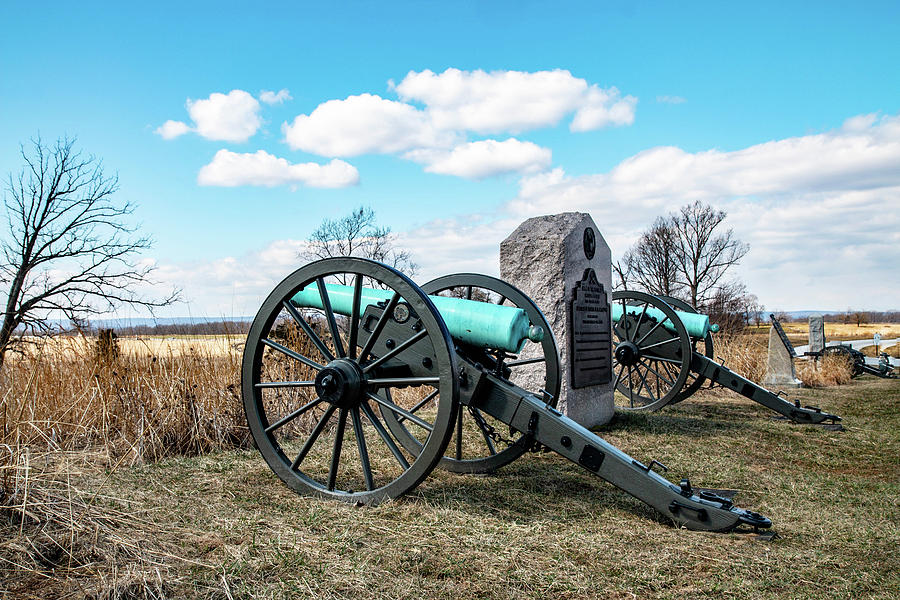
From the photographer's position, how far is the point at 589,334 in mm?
6812

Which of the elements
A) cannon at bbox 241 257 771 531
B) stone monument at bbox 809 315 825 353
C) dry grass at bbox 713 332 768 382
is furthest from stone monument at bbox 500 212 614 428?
stone monument at bbox 809 315 825 353

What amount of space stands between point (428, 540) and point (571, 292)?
12.6 feet

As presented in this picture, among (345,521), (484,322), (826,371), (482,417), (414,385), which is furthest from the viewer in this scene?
(826,371)

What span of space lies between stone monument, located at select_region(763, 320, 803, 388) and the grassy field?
25.5 feet

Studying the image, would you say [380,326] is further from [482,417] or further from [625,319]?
[625,319]

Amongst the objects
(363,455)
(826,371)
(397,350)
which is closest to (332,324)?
(397,350)

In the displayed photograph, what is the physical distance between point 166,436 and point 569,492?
12.1 ft

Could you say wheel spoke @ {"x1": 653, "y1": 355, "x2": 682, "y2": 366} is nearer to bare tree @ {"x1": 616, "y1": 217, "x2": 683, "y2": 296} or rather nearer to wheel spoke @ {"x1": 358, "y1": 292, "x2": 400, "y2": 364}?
wheel spoke @ {"x1": 358, "y1": 292, "x2": 400, "y2": 364}

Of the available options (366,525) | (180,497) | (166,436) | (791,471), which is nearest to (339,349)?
(366,525)

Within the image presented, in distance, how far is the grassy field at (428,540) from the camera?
277cm

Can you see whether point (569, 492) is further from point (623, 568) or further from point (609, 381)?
point (609, 381)

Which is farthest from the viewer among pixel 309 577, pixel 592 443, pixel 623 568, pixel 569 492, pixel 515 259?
pixel 515 259

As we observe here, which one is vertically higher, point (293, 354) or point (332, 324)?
point (332, 324)

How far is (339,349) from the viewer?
159 inches
